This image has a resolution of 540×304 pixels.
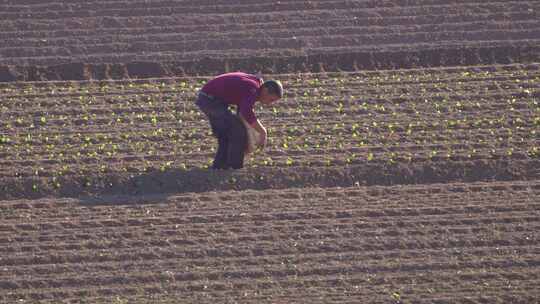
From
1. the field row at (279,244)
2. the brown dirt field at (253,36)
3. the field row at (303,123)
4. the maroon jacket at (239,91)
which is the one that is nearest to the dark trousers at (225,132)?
the maroon jacket at (239,91)

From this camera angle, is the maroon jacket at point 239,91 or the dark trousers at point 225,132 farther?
the dark trousers at point 225,132

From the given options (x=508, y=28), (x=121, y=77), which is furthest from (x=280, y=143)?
(x=508, y=28)

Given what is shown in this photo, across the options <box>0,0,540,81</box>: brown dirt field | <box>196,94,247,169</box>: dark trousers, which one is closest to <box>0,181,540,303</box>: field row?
<box>196,94,247,169</box>: dark trousers

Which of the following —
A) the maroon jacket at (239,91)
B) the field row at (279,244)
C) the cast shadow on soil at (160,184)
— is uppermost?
the maroon jacket at (239,91)

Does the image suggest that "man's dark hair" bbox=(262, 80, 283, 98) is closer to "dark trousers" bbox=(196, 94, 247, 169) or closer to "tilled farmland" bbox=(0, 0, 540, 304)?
"dark trousers" bbox=(196, 94, 247, 169)

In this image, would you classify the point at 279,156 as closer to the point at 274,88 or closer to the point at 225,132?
the point at 225,132

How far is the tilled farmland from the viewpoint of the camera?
10781 mm

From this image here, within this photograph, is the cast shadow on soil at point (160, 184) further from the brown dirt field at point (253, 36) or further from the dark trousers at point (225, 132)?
the brown dirt field at point (253, 36)

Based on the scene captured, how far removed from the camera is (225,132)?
1302 cm

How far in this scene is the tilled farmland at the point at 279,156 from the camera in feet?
35.4

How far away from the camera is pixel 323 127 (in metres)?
14.5

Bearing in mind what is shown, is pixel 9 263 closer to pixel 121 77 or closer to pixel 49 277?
pixel 49 277

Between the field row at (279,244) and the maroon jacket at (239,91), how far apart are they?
0.89 metres

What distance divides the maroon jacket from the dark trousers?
0.35 ft
